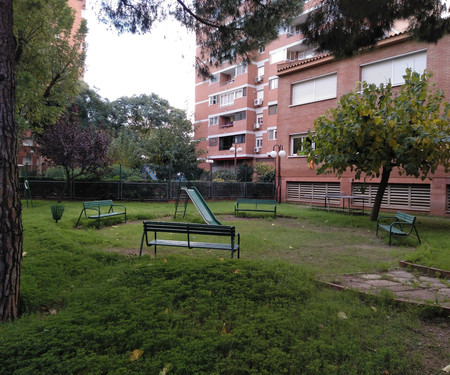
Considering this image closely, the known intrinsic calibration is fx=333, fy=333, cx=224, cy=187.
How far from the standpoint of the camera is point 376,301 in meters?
3.82

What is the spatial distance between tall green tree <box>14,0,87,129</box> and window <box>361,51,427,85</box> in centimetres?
1458

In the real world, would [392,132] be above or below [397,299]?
above

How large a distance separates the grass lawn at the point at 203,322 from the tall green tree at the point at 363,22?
12.1 feet

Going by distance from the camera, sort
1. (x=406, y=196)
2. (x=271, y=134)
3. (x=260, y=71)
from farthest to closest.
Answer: (x=260, y=71)
(x=271, y=134)
(x=406, y=196)

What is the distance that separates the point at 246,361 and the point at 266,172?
20598mm

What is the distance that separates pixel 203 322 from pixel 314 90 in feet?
60.1

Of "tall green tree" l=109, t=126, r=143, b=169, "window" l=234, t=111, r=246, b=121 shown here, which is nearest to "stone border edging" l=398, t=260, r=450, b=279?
"tall green tree" l=109, t=126, r=143, b=169

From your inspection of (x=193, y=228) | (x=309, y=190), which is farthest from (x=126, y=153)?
(x=193, y=228)

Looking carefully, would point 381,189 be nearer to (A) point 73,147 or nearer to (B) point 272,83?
(A) point 73,147

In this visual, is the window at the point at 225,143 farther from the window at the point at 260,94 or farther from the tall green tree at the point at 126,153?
the tall green tree at the point at 126,153

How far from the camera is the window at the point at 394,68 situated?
49.2ft

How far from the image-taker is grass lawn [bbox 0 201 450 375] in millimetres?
2396

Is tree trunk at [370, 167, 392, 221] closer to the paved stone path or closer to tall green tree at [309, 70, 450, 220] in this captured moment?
tall green tree at [309, 70, 450, 220]

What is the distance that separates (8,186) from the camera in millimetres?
3137
